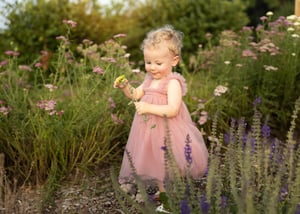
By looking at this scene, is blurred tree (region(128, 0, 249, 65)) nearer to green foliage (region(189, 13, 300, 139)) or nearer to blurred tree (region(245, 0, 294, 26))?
green foliage (region(189, 13, 300, 139))

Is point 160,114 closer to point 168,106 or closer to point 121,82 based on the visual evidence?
point 168,106

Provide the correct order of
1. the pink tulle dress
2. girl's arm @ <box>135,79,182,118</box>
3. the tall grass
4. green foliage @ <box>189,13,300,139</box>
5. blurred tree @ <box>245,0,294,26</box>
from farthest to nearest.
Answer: blurred tree @ <box>245,0,294,26</box>, green foliage @ <box>189,13,300,139</box>, the tall grass, the pink tulle dress, girl's arm @ <box>135,79,182,118</box>

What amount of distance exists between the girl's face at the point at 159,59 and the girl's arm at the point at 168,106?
0.12 m

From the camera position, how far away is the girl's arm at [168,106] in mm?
3039

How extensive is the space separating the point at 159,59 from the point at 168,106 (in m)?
0.28

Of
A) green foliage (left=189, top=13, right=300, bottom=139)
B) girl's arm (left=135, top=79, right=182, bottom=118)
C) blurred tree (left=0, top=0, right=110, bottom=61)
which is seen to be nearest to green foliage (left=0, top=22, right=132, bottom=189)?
girl's arm (left=135, top=79, right=182, bottom=118)

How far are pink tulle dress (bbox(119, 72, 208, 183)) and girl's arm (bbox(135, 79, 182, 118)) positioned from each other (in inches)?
2.4

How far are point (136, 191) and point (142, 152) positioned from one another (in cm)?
56

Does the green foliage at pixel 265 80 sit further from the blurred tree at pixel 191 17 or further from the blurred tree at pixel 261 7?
the blurred tree at pixel 261 7

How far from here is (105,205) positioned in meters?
3.48

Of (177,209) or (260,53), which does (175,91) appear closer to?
(177,209)

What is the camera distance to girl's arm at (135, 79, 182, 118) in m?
3.04

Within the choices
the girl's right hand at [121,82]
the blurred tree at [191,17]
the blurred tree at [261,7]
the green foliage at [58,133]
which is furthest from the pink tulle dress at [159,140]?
the blurred tree at [261,7]

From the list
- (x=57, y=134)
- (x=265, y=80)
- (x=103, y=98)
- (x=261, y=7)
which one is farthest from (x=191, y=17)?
(x=261, y=7)
